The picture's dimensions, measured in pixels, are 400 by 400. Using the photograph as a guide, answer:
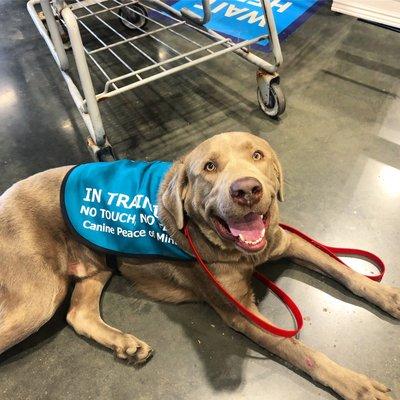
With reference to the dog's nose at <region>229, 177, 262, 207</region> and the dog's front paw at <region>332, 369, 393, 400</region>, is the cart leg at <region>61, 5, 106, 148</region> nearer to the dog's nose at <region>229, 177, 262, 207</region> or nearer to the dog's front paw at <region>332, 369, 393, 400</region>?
the dog's nose at <region>229, 177, 262, 207</region>

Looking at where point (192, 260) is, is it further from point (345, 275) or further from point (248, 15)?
point (248, 15)

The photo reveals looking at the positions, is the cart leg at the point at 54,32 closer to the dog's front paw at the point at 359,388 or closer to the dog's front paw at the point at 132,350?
the dog's front paw at the point at 132,350

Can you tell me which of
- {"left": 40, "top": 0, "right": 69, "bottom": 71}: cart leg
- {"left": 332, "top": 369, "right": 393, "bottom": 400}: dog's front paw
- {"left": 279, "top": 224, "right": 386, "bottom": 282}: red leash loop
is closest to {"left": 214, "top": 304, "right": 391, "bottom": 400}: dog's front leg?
{"left": 332, "top": 369, "right": 393, "bottom": 400}: dog's front paw

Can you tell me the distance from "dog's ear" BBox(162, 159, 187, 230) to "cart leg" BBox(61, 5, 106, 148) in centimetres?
87

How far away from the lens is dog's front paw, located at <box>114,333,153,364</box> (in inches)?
65.9

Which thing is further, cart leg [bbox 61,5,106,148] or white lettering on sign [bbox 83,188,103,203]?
cart leg [bbox 61,5,106,148]

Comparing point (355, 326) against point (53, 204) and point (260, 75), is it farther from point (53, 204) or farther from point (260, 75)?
point (260, 75)

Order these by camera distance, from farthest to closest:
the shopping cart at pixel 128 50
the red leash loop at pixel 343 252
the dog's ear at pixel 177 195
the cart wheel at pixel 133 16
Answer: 1. the cart wheel at pixel 133 16
2. the shopping cart at pixel 128 50
3. the red leash loop at pixel 343 252
4. the dog's ear at pixel 177 195

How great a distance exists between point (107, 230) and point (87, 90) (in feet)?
2.93

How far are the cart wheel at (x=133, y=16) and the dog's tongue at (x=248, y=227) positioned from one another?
2.80 metres

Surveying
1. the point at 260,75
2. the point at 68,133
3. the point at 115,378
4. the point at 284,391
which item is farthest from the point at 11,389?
the point at 260,75

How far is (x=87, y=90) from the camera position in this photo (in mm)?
2170

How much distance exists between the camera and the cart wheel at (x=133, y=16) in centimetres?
363

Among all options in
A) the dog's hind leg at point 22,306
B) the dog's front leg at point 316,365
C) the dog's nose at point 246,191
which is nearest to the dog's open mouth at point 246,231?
the dog's nose at point 246,191
